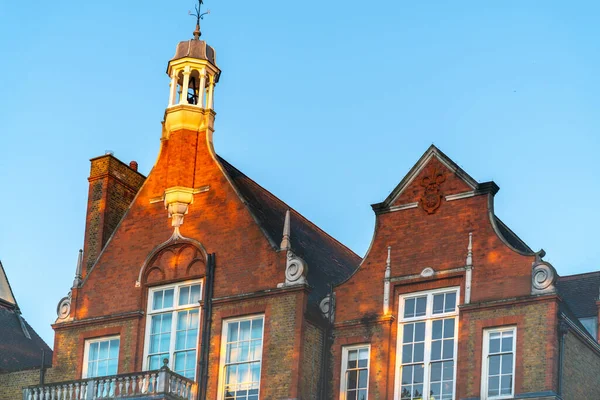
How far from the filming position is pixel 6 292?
2108 inches

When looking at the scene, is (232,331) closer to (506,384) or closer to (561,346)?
(506,384)

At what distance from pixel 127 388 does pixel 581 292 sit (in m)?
15.0

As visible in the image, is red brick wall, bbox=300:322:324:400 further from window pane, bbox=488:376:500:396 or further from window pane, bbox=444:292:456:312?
window pane, bbox=488:376:500:396

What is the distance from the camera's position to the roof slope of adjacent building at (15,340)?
49.5 m

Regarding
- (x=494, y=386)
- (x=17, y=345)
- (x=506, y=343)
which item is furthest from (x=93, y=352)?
(x=506, y=343)

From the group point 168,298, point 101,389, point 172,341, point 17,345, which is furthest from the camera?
point 17,345

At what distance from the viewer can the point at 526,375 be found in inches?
1502

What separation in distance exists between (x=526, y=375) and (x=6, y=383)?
17757mm

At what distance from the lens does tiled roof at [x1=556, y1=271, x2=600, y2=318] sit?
45.1 m

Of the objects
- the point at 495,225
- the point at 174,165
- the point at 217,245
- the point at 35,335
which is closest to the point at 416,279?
the point at 495,225

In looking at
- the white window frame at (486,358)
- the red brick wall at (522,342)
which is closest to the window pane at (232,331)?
the red brick wall at (522,342)

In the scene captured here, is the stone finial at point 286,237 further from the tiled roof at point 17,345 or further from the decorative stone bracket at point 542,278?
the tiled roof at point 17,345

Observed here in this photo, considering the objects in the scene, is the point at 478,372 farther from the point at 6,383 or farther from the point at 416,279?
the point at 6,383

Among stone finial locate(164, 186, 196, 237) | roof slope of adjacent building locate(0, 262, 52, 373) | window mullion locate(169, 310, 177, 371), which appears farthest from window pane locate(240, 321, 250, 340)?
roof slope of adjacent building locate(0, 262, 52, 373)
